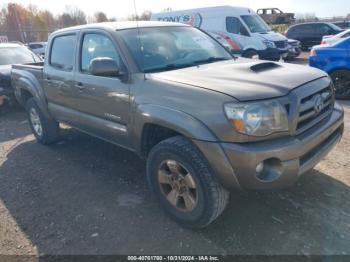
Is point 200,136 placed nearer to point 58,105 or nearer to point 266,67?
point 266,67

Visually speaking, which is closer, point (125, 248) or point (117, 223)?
point (125, 248)

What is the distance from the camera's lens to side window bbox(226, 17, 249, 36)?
44.2ft

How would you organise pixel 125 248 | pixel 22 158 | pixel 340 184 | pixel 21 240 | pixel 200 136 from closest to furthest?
1. pixel 200 136
2. pixel 125 248
3. pixel 21 240
4. pixel 340 184
5. pixel 22 158

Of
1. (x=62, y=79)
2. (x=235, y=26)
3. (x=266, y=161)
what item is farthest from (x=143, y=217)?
(x=235, y=26)

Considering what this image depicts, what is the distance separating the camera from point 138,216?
3.38 meters

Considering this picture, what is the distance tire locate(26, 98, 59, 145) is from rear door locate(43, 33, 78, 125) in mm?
525

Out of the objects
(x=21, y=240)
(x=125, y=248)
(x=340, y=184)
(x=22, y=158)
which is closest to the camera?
(x=125, y=248)

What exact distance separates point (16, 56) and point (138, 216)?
7.42m

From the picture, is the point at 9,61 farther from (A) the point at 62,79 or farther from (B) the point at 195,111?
(B) the point at 195,111

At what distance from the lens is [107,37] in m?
3.71

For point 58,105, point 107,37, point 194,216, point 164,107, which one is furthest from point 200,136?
point 58,105

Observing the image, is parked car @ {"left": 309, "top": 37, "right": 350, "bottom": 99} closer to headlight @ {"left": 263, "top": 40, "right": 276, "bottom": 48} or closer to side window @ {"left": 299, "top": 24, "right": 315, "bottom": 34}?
headlight @ {"left": 263, "top": 40, "right": 276, "bottom": 48}

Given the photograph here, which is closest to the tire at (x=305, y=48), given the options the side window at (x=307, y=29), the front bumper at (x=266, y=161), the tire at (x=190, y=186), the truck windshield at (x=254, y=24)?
A: the side window at (x=307, y=29)

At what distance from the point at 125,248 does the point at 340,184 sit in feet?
7.87
